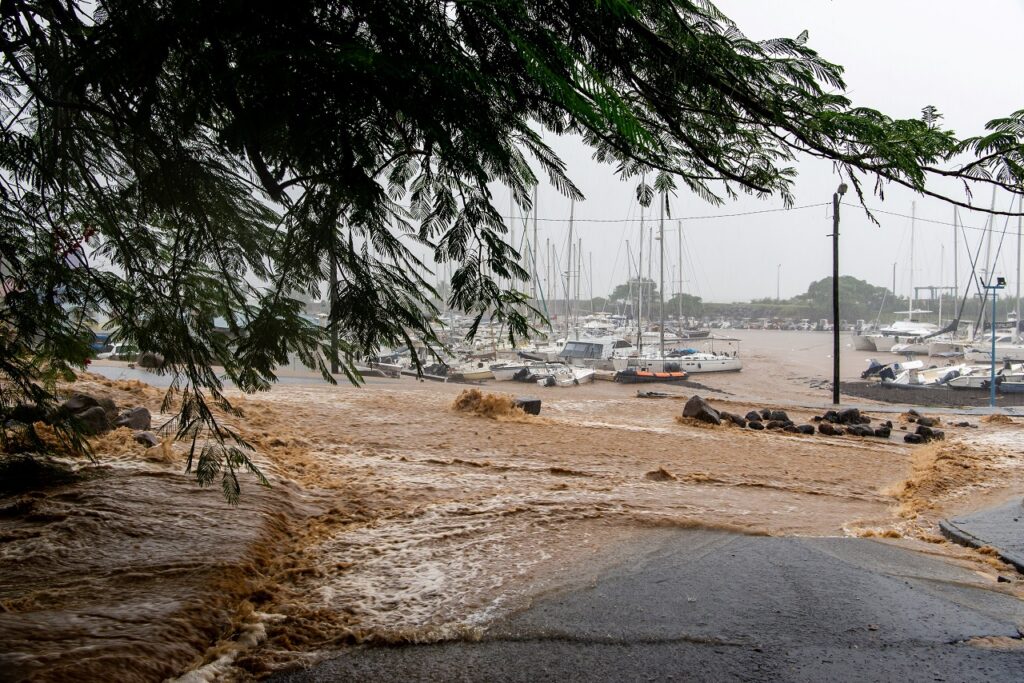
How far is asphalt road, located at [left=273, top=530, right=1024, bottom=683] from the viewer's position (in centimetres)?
414

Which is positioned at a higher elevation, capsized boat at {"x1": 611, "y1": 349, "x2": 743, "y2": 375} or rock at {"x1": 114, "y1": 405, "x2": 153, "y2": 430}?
rock at {"x1": 114, "y1": 405, "x2": 153, "y2": 430}

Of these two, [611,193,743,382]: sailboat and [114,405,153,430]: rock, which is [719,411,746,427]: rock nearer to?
[114,405,153,430]: rock

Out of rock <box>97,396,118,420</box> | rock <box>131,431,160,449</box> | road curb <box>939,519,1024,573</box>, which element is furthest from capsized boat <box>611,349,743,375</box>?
rock <box>131,431,160,449</box>

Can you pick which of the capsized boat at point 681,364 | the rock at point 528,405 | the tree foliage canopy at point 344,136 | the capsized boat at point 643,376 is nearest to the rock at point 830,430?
the rock at point 528,405

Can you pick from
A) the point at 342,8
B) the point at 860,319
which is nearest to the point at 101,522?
the point at 342,8

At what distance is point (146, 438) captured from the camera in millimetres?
8617

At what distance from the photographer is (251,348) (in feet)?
14.0

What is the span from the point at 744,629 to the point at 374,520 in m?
3.67

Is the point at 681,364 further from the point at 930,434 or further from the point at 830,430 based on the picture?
the point at 930,434

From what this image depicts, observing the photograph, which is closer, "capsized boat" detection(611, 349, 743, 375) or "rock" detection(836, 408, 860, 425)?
"rock" detection(836, 408, 860, 425)

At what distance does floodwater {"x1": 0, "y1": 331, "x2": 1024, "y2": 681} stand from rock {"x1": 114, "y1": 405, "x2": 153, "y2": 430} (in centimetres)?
55

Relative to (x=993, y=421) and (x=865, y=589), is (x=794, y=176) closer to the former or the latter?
(x=865, y=589)

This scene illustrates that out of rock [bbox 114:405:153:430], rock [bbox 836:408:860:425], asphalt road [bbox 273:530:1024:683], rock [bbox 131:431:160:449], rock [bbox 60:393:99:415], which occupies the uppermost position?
rock [bbox 60:393:99:415]

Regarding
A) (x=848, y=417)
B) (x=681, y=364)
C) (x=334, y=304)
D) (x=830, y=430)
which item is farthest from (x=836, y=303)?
(x=334, y=304)
